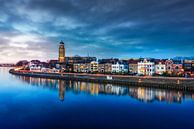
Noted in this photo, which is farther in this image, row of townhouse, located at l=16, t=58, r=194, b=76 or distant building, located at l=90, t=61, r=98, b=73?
distant building, located at l=90, t=61, r=98, b=73

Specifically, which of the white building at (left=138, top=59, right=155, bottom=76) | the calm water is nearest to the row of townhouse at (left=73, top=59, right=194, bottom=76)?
the white building at (left=138, top=59, right=155, bottom=76)

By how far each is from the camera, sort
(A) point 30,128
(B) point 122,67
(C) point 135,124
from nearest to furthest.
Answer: (A) point 30,128, (C) point 135,124, (B) point 122,67

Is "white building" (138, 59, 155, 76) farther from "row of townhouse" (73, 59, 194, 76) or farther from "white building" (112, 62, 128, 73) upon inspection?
"white building" (112, 62, 128, 73)

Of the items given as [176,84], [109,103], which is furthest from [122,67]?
[109,103]

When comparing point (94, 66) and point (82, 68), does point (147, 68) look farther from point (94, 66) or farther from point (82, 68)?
point (82, 68)

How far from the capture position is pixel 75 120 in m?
25.5

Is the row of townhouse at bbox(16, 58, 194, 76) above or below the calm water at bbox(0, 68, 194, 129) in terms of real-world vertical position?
above

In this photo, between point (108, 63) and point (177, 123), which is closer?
point (177, 123)

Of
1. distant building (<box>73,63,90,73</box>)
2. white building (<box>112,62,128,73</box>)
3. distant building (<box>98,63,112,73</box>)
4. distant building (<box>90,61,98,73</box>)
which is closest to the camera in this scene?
white building (<box>112,62,128,73</box>)

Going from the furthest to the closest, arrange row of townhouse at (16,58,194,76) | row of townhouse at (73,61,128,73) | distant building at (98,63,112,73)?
distant building at (98,63,112,73), row of townhouse at (73,61,128,73), row of townhouse at (16,58,194,76)

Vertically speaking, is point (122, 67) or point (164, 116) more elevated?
point (122, 67)

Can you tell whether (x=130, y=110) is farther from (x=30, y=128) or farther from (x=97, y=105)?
(x=30, y=128)

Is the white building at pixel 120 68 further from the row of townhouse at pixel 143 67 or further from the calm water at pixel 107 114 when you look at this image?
the calm water at pixel 107 114

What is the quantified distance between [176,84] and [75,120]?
31.2m
